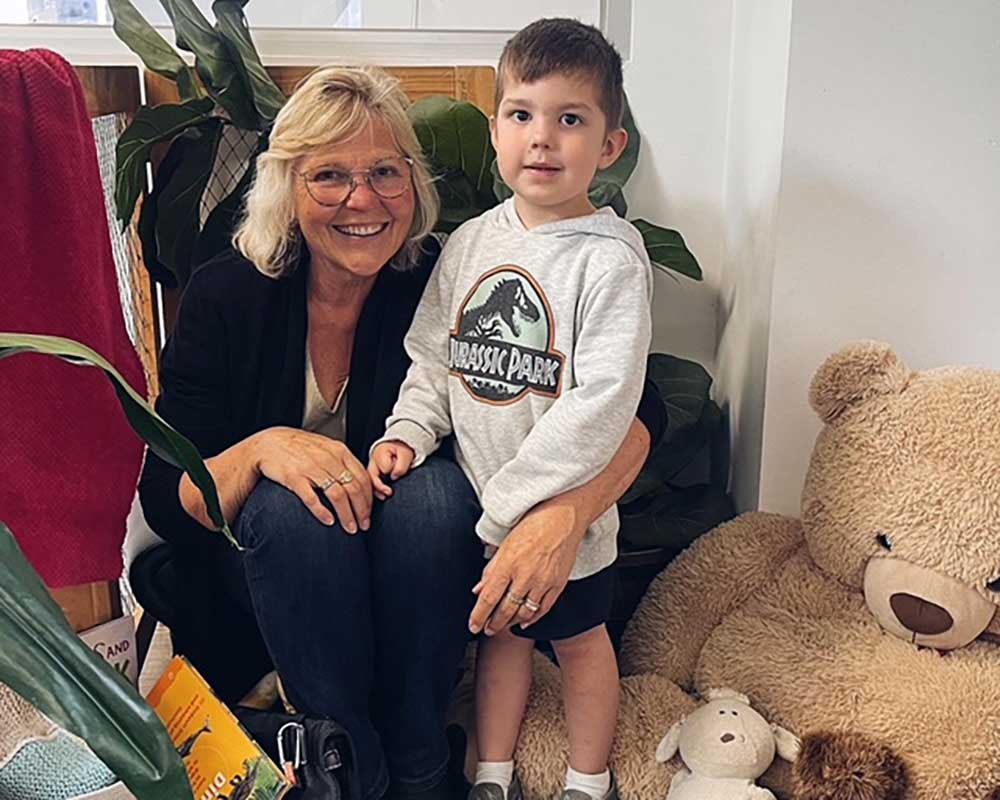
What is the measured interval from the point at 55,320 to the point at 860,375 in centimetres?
88

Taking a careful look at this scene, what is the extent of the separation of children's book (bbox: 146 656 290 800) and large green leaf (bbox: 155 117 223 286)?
1.76 feet

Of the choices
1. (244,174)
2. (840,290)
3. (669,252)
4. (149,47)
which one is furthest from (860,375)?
(149,47)

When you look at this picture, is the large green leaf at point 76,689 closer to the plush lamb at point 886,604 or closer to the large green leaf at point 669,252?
the plush lamb at point 886,604

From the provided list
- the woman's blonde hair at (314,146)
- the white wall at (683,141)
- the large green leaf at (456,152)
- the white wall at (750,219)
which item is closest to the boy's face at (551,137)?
the woman's blonde hair at (314,146)

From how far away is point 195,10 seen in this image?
1.46m

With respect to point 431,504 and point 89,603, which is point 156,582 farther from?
point 431,504

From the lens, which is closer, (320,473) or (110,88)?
(320,473)

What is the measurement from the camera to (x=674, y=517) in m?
1.62

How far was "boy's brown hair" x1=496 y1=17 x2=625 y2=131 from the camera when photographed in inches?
47.5

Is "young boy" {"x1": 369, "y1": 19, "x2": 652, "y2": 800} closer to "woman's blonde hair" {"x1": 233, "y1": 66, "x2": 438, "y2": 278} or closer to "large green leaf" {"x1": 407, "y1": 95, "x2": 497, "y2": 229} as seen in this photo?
"woman's blonde hair" {"x1": 233, "y1": 66, "x2": 438, "y2": 278}

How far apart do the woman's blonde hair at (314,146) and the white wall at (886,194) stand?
1.58ft

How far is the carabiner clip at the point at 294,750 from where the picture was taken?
1.21 metres

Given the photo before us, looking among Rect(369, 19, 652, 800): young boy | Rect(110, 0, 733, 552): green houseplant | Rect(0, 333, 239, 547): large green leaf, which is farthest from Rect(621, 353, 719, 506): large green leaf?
Rect(0, 333, 239, 547): large green leaf

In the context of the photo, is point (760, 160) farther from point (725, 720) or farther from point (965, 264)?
point (725, 720)
